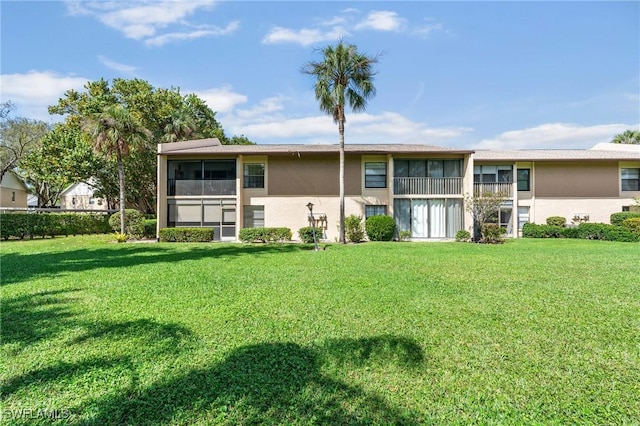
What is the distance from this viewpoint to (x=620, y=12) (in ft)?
40.1

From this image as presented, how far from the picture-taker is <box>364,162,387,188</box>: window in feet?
67.5

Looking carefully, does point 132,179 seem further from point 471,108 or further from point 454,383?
point 454,383

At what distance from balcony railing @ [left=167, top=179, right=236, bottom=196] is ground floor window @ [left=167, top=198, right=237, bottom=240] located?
1.43ft

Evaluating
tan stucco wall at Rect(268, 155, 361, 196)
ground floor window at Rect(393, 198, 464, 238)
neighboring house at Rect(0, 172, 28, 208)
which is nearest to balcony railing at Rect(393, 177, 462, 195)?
ground floor window at Rect(393, 198, 464, 238)

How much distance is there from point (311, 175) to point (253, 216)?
435 cm

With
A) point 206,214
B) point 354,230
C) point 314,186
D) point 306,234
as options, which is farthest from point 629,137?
point 206,214

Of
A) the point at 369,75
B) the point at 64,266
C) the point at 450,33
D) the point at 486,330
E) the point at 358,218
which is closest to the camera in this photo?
the point at 486,330

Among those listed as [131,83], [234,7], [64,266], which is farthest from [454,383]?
[131,83]

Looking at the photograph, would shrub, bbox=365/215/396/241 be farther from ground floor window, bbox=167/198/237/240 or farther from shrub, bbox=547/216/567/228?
shrub, bbox=547/216/567/228

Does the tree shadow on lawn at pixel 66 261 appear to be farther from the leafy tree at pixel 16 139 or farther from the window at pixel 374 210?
the leafy tree at pixel 16 139

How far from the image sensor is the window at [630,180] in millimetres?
21969

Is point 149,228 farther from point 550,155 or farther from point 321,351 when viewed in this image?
point 550,155

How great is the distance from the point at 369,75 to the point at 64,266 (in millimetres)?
15843

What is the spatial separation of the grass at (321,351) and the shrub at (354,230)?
35.7 feet
